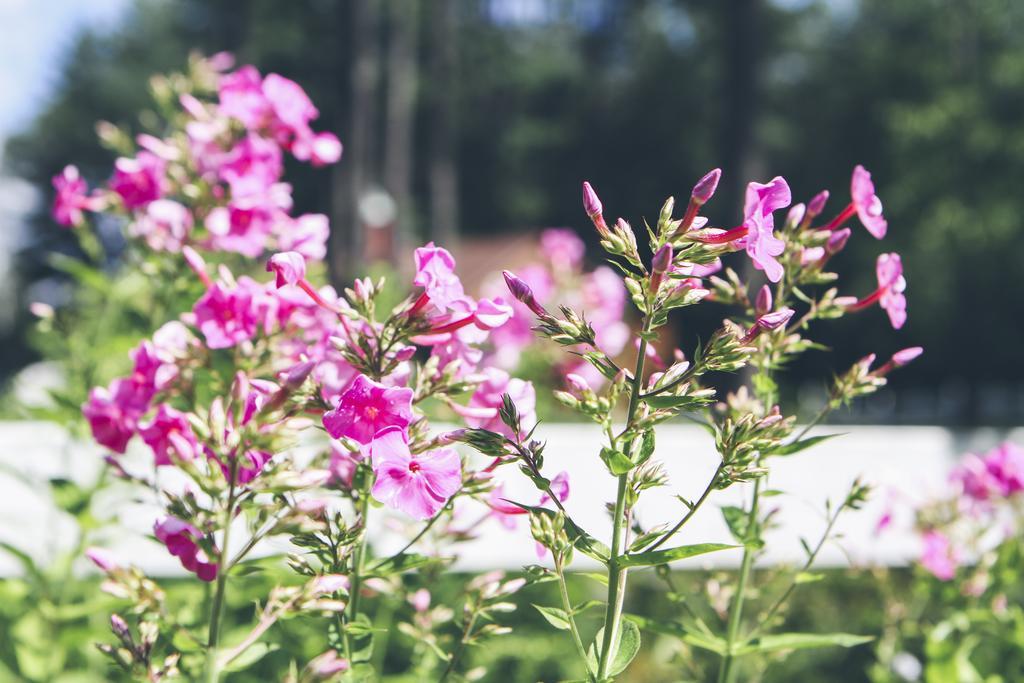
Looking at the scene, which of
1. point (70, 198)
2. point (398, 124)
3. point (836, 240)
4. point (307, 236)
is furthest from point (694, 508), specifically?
point (398, 124)

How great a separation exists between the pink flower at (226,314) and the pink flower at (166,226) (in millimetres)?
630

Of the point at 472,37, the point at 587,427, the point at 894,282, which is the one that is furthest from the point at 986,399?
the point at 894,282

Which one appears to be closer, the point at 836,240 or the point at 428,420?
the point at 428,420

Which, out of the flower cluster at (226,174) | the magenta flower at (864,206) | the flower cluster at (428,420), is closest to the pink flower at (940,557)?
the flower cluster at (428,420)

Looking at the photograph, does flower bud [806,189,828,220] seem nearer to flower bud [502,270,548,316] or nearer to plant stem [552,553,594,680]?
flower bud [502,270,548,316]

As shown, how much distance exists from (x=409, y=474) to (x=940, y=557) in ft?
5.44

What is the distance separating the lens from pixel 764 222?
129 centimetres

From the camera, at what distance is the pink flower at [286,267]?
1.38 meters

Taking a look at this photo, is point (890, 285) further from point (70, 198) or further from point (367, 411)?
point (70, 198)

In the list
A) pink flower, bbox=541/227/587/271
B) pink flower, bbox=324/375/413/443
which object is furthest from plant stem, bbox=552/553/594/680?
pink flower, bbox=541/227/587/271

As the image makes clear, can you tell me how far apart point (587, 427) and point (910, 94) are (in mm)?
17411

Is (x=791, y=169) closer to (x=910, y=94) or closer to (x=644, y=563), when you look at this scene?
(x=910, y=94)

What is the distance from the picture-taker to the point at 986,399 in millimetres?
35875

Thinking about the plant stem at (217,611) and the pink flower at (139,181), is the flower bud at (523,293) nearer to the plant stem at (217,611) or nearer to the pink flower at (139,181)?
the plant stem at (217,611)
